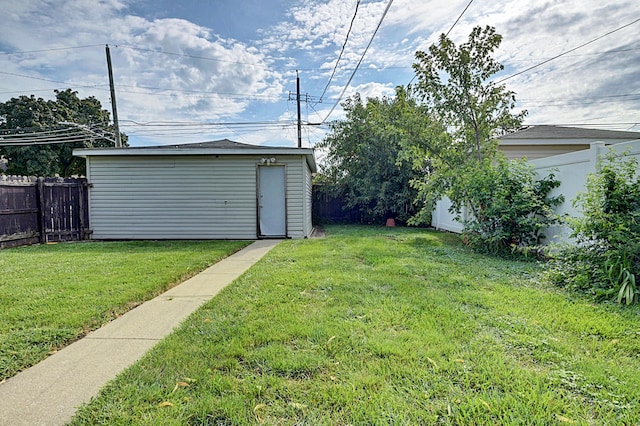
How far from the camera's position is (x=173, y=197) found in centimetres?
908

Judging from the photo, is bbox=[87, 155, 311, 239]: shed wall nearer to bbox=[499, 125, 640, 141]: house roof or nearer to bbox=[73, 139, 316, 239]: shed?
bbox=[73, 139, 316, 239]: shed

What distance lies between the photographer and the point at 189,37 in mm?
10180

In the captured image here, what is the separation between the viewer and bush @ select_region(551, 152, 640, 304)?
134 inches

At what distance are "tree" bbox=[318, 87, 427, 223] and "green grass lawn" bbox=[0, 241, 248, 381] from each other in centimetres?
761

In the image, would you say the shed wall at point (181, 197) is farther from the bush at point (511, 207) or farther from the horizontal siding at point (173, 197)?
the bush at point (511, 207)

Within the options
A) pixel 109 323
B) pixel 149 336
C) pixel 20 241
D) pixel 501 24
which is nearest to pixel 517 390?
pixel 149 336

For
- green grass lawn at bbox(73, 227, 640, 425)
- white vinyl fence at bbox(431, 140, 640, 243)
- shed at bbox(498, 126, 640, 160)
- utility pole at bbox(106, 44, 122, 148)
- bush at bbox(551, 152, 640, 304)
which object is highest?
utility pole at bbox(106, 44, 122, 148)

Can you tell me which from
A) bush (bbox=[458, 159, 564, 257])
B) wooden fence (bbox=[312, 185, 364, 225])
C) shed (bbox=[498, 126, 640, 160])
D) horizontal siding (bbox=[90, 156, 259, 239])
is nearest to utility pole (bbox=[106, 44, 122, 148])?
horizontal siding (bbox=[90, 156, 259, 239])

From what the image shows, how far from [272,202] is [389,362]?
7.35 meters

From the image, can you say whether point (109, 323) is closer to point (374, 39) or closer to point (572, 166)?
point (572, 166)

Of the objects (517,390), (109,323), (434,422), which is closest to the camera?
(434,422)

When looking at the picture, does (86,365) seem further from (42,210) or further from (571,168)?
(42,210)

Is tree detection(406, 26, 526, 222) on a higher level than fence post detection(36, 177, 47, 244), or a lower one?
higher

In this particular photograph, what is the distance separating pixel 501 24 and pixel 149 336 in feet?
28.8
